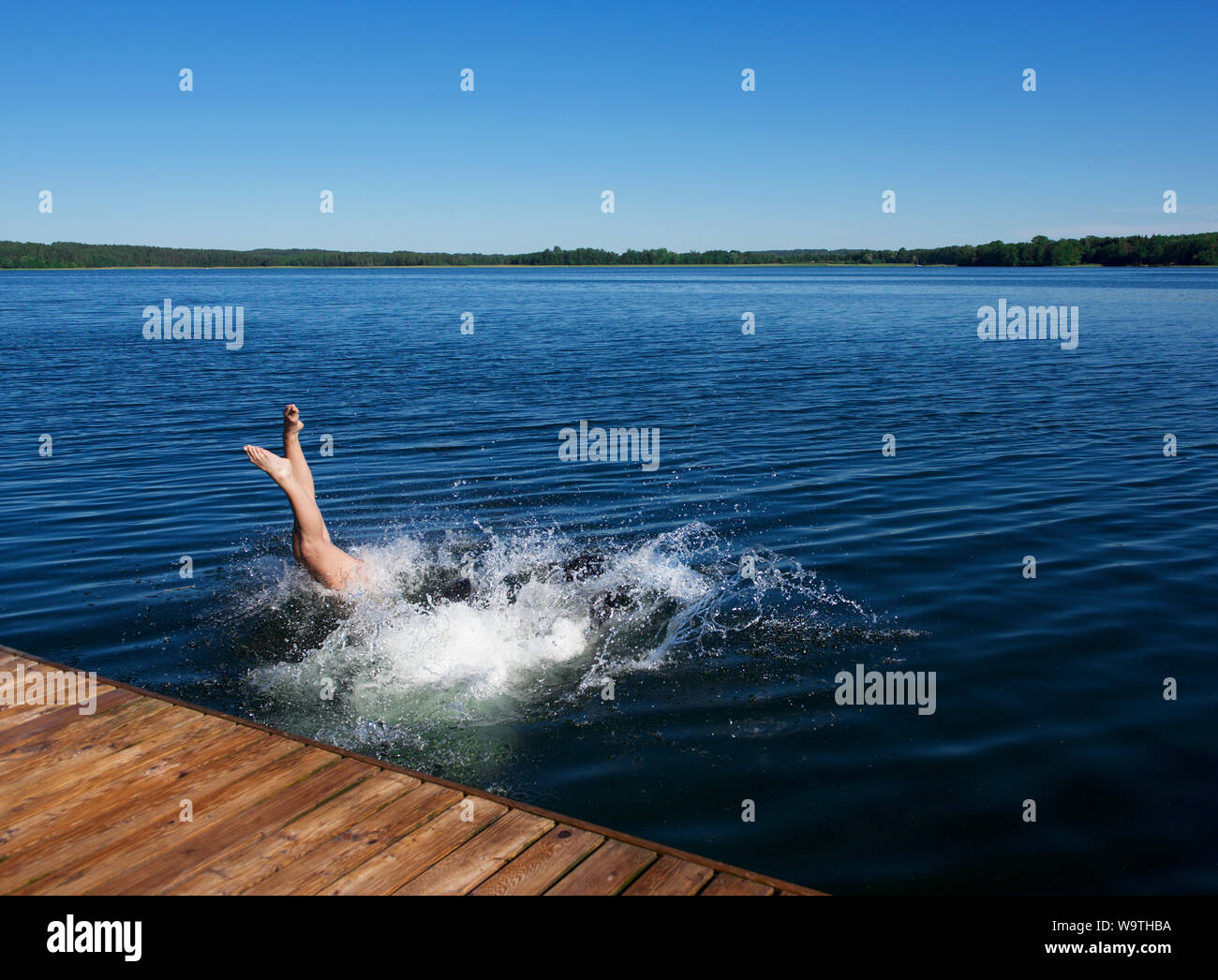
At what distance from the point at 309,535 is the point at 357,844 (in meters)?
4.57

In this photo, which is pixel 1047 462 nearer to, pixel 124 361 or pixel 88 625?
pixel 88 625

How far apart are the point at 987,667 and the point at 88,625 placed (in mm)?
Answer: 9346

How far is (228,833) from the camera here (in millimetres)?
4973

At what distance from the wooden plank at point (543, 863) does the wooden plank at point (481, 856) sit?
6cm

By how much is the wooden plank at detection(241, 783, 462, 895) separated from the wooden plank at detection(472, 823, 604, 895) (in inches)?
28.4

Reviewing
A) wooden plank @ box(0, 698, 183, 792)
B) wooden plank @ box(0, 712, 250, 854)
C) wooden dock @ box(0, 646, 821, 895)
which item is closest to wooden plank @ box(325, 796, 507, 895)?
wooden dock @ box(0, 646, 821, 895)

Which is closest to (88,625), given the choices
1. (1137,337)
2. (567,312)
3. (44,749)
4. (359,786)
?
(44,749)

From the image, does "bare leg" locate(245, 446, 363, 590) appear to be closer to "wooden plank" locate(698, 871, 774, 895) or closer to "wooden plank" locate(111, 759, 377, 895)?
"wooden plank" locate(111, 759, 377, 895)

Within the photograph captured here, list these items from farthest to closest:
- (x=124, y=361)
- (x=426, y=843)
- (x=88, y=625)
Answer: (x=124, y=361) < (x=88, y=625) < (x=426, y=843)

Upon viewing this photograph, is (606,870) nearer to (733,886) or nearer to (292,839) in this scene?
(733,886)

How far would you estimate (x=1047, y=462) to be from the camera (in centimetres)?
1608

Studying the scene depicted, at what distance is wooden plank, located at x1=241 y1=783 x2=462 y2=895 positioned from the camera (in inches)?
178

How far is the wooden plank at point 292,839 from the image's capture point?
4543 mm

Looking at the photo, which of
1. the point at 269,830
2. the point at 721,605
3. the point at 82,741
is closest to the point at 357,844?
the point at 269,830
